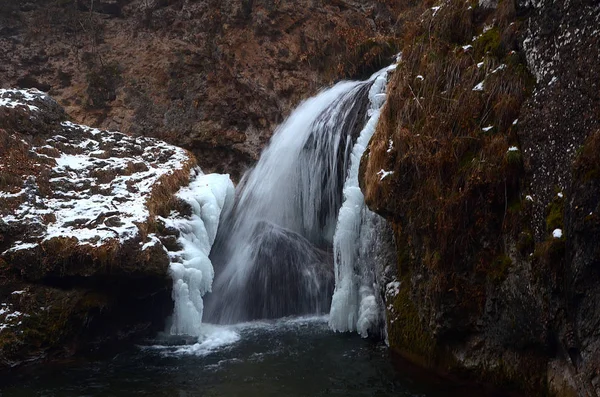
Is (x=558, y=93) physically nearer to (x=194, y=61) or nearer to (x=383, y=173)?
(x=383, y=173)

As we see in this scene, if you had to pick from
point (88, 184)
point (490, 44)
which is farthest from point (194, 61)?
point (490, 44)

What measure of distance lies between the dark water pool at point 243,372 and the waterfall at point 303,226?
3.09 feet

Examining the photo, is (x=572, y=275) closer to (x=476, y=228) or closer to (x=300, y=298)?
(x=476, y=228)

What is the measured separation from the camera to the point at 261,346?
667cm

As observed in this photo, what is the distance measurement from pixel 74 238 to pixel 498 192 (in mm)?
5382

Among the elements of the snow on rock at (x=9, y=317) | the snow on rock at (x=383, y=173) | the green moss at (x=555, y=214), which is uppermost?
the snow on rock at (x=383, y=173)

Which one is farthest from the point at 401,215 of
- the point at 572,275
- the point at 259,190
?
the point at 259,190

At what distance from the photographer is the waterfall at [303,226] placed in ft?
24.4

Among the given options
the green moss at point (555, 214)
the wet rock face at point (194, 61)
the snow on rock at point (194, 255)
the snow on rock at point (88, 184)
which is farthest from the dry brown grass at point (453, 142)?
the wet rock face at point (194, 61)

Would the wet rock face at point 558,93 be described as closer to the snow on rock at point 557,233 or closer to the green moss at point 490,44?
the snow on rock at point 557,233

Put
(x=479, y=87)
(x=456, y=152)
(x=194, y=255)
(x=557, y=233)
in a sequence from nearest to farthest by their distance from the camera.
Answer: (x=557, y=233) < (x=456, y=152) < (x=479, y=87) < (x=194, y=255)

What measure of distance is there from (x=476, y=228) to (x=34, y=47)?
45.8 ft

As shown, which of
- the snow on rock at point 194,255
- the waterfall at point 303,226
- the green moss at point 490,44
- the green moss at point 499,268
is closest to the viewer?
the green moss at point 499,268

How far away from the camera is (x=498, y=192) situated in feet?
16.1
